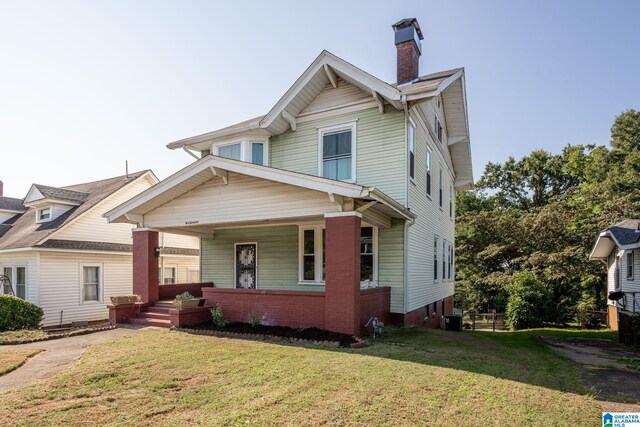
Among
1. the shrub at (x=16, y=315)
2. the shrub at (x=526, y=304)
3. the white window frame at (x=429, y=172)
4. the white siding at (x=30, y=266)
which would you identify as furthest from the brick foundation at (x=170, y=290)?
the shrub at (x=526, y=304)

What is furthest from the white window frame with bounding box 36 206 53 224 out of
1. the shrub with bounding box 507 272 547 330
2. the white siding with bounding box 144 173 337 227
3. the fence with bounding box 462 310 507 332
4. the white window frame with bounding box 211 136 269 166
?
the shrub with bounding box 507 272 547 330

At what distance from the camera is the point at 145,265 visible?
12234 mm

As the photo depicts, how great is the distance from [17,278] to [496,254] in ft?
97.9

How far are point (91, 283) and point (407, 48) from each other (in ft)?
55.3

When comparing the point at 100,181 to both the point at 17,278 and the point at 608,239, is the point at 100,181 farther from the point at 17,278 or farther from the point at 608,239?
the point at 608,239

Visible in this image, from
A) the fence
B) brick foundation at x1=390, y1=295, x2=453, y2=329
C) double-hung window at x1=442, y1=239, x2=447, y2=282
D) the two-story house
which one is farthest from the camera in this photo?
the fence

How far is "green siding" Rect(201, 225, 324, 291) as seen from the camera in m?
13.4

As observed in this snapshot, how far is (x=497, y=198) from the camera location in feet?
132

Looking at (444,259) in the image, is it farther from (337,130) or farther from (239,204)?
(239,204)

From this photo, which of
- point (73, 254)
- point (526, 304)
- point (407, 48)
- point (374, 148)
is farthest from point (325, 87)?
point (526, 304)

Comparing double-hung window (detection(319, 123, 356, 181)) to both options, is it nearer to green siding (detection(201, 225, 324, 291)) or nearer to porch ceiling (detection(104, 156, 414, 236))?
porch ceiling (detection(104, 156, 414, 236))

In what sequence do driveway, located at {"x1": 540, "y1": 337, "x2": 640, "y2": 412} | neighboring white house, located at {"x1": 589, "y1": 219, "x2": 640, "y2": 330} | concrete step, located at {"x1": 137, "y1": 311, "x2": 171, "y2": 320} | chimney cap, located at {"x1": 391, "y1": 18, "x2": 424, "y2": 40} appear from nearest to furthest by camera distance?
driveway, located at {"x1": 540, "y1": 337, "x2": 640, "y2": 412}
concrete step, located at {"x1": 137, "y1": 311, "x2": 171, "y2": 320}
chimney cap, located at {"x1": 391, "y1": 18, "x2": 424, "y2": 40}
neighboring white house, located at {"x1": 589, "y1": 219, "x2": 640, "y2": 330}

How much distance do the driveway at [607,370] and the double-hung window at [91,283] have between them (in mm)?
17851

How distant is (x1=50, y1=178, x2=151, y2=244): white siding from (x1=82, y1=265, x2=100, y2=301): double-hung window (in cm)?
140
